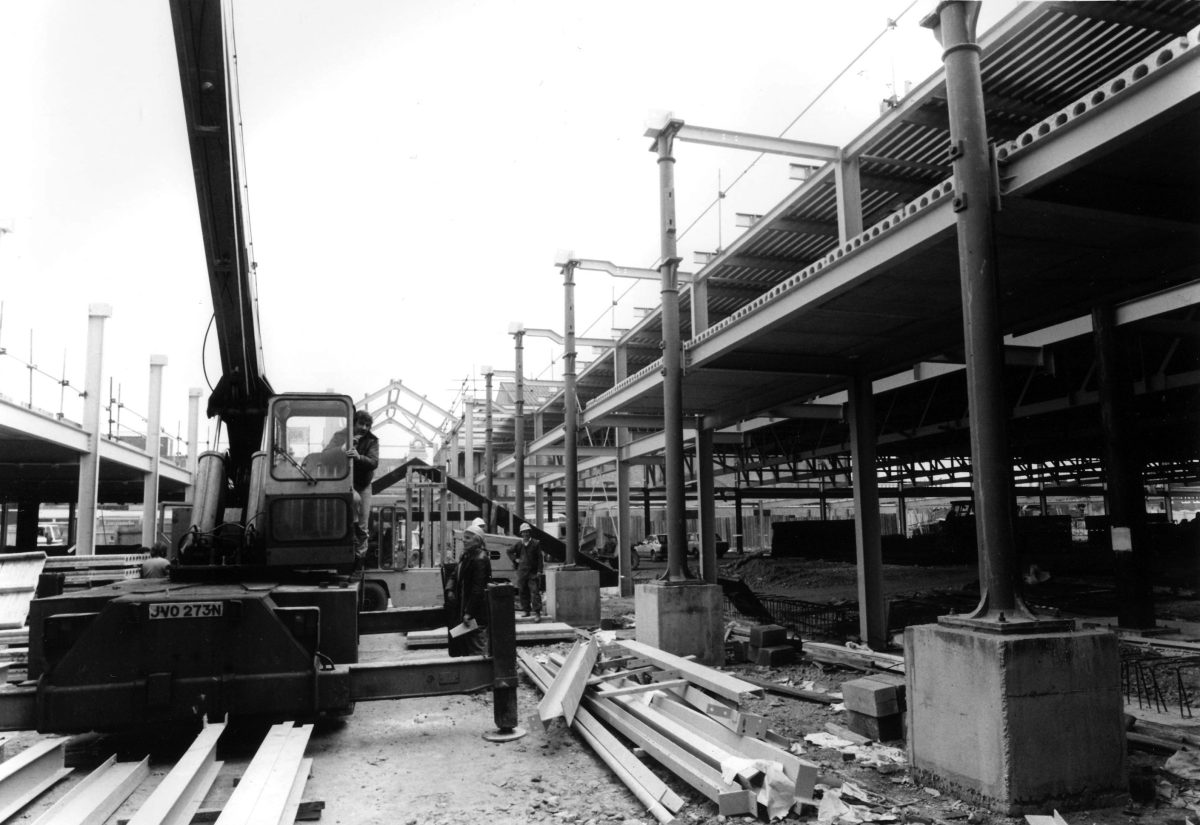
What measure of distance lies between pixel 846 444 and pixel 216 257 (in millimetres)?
21726

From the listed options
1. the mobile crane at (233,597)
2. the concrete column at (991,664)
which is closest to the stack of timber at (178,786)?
the mobile crane at (233,597)

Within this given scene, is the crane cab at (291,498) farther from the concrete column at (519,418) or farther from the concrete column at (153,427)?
the concrete column at (153,427)

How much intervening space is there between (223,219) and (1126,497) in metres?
12.5

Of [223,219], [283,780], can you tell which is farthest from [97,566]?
[283,780]

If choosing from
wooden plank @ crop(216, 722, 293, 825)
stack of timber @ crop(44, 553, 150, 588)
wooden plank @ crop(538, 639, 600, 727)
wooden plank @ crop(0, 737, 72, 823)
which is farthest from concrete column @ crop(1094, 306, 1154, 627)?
stack of timber @ crop(44, 553, 150, 588)

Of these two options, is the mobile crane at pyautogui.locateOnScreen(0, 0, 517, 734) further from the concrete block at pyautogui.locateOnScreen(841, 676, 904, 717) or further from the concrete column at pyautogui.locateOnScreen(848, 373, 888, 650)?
the concrete column at pyautogui.locateOnScreen(848, 373, 888, 650)

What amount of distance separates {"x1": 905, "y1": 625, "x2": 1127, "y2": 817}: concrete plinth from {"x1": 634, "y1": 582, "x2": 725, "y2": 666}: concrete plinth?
567 cm

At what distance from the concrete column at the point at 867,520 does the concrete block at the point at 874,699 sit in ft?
18.0

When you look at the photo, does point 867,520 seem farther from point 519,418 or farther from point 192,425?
point 192,425

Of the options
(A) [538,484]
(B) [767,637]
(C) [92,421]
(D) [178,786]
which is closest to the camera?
(D) [178,786]

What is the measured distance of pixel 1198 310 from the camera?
13.0 m

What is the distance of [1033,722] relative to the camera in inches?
215

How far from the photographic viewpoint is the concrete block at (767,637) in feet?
38.4

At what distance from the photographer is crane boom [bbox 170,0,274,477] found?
6.82m
